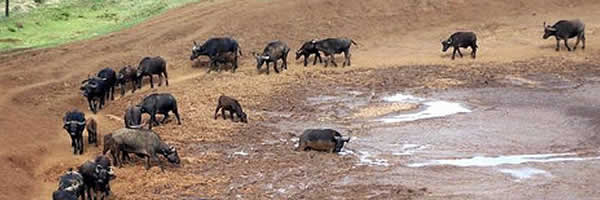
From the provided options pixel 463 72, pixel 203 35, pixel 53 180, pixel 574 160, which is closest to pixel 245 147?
pixel 53 180

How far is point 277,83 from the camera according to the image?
2406cm

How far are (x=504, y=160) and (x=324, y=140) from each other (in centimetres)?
339

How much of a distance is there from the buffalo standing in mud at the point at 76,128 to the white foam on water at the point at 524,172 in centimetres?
818

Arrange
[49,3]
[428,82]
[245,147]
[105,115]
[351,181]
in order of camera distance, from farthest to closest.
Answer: [49,3] → [428,82] → [105,115] → [245,147] → [351,181]

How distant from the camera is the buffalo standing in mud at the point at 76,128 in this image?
1772 cm

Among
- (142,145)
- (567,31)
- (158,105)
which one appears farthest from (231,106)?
(567,31)

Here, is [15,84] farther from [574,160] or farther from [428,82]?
[574,160]

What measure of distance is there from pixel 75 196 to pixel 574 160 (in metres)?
9.00

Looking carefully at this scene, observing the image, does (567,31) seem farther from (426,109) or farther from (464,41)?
(426,109)

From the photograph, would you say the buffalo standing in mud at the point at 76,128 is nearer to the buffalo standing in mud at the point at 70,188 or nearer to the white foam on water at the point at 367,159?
the buffalo standing in mud at the point at 70,188

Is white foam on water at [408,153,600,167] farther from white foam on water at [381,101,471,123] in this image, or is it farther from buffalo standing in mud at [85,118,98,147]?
buffalo standing in mud at [85,118,98,147]

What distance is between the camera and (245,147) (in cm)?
1792

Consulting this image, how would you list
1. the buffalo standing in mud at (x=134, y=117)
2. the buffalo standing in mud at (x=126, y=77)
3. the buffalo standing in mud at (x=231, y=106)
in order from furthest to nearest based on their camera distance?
the buffalo standing in mud at (x=126, y=77) < the buffalo standing in mud at (x=231, y=106) < the buffalo standing in mud at (x=134, y=117)

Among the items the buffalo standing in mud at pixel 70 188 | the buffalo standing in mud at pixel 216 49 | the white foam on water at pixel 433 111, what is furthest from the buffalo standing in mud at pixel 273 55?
the buffalo standing in mud at pixel 70 188
